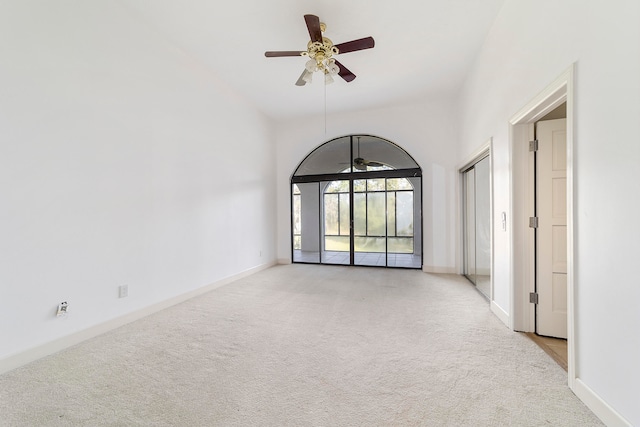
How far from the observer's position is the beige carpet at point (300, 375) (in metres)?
1.51

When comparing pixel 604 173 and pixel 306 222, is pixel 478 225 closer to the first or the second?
pixel 604 173

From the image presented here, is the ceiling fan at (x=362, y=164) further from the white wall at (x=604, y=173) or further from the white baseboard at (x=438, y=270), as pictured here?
the white wall at (x=604, y=173)

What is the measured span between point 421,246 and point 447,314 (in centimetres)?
263

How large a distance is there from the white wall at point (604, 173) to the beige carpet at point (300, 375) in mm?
381

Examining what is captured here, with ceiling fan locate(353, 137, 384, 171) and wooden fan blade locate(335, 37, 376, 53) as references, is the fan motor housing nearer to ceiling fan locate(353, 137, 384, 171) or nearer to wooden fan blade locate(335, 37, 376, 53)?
wooden fan blade locate(335, 37, 376, 53)

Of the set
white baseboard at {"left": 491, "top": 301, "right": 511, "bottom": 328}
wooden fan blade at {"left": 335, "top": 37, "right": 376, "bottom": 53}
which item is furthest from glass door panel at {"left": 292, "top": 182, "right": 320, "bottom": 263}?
white baseboard at {"left": 491, "top": 301, "right": 511, "bottom": 328}

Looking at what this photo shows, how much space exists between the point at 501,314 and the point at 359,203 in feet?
12.0

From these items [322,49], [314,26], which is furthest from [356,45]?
[314,26]

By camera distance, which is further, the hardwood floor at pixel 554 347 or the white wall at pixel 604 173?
the hardwood floor at pixel 554 347

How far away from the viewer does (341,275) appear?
5.10 m

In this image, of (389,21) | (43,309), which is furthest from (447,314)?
(43,309)

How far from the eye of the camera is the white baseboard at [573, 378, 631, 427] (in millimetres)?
1346

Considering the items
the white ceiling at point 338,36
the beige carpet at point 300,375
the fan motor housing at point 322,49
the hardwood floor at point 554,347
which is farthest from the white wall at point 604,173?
the fan motor housing at point 322,49

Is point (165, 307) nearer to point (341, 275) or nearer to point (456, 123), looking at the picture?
point (341, 275)
